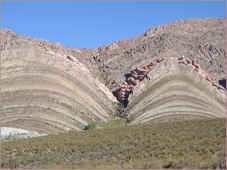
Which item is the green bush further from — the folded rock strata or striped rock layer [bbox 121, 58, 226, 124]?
striped rock layer [bbox 121, 58, 226, 124]

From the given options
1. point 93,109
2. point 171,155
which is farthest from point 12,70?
point 171,155

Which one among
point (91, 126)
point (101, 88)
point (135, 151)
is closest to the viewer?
point (135, 151)

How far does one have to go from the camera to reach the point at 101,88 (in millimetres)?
90438

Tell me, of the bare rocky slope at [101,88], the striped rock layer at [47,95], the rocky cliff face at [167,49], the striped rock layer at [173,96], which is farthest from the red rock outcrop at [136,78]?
the rocky cliff face at [167,49]

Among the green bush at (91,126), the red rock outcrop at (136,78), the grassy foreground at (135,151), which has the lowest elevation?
the grassy foreground at (135,151)

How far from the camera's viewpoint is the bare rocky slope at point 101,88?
6275 cm

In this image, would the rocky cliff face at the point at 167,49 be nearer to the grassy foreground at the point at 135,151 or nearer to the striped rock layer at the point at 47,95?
the striped rock layer at the point at 47,95

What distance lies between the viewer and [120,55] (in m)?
120

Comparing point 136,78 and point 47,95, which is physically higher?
point 136,78

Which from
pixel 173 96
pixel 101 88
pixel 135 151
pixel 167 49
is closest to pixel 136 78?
pixel 101 88

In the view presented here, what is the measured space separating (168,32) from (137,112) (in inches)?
2201

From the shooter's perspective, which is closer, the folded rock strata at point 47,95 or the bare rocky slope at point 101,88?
the folded rock strata at point 47,95

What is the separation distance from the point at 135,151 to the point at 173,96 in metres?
48.6

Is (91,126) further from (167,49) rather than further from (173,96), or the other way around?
(167,49)
